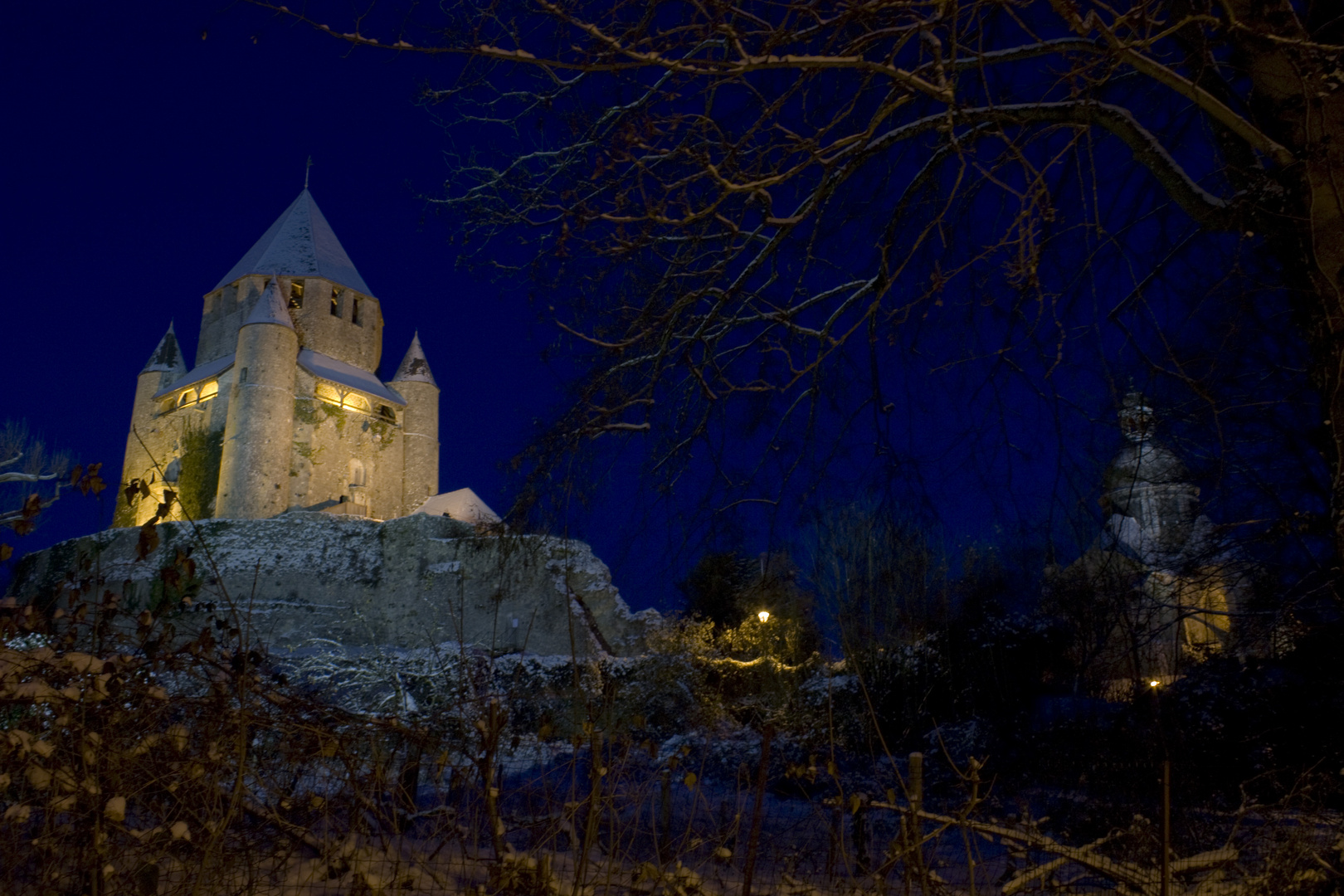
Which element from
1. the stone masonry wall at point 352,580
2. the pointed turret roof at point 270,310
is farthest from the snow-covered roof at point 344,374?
the stone masonry wall at point 352,580

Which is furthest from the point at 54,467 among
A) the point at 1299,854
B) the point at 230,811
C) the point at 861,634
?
the point at 1299,854

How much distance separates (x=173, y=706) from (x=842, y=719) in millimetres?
10769

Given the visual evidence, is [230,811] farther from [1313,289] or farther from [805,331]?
[1313,289]

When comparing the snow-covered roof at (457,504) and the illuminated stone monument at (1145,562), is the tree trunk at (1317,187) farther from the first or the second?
the snow-covered roof at (457,504)

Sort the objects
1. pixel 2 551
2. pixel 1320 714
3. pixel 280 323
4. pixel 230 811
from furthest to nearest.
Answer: pixel 280 323 → pixel 1320 714 → pixel 2 551 → pixel 230 811

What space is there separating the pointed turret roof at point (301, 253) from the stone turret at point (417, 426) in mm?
3801

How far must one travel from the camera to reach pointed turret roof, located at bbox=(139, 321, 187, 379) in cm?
3136

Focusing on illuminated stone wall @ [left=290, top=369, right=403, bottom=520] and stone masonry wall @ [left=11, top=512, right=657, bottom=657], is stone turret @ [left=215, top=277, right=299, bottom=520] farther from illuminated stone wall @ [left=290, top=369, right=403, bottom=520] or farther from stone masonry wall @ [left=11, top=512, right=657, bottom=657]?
stone masonry wall @ [left=11, top=512, right=657, bottom=657]

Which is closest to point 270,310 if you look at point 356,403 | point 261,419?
point 356,403

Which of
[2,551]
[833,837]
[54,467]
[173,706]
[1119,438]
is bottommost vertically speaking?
[833,837]

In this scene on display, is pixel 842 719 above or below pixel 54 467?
below

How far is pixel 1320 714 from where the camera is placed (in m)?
6.43

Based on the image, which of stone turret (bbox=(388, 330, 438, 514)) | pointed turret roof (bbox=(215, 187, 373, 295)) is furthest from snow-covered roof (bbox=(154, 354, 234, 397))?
stone turret (bbox=(388, 330, 438, 514))

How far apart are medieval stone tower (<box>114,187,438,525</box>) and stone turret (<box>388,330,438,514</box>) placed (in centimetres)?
4
